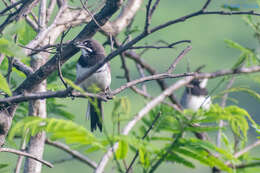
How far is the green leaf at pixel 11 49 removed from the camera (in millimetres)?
1143

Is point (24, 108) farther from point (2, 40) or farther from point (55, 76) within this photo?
point (2, 40)

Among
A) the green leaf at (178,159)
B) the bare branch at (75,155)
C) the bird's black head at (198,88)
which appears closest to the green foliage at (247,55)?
the green leaf at (178,159)

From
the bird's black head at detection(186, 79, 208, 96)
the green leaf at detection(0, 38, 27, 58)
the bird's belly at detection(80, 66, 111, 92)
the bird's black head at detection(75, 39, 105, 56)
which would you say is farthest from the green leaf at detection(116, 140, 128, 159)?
the bird's black head at detection(186, 79, 208, 96)

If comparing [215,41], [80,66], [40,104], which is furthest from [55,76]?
[215,41]

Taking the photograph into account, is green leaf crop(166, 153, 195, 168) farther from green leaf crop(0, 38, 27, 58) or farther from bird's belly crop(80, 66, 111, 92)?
bird's belly crop(80, 66, 111, 92)

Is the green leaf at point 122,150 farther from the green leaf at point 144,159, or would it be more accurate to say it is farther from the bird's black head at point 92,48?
the bird's black head at point 92,48

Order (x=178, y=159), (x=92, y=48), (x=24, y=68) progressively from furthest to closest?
(x=92, y=48) < (x=24, y=68) < (x=178, y=159)

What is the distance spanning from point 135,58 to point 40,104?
1522 millimetres

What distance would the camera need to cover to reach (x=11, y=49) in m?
1.18

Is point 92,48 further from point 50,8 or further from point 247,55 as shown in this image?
point 247,55

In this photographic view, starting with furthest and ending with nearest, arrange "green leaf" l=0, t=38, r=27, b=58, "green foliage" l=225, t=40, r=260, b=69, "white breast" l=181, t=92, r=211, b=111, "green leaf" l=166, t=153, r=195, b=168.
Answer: "white breast" l=181, t=92, r=211, b=111 < "green foliage" l=225, t=40, r=260, b=69 < "green leaf" l=166, t=153, r=195, b=168 < "green leaf" l=0, t=38, r=27, b=58

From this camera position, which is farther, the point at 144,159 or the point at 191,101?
the point at 191,101

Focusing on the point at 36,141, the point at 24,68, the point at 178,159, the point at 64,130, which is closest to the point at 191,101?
the point at 36,141

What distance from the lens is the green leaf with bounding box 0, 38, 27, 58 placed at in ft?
Answer: 3.75
